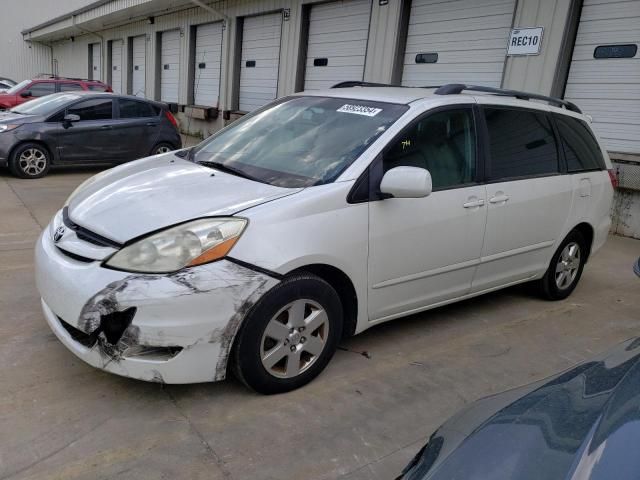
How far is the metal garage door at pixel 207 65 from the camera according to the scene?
15.3m

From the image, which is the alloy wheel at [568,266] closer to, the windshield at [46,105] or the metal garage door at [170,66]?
the windshield at [46,105]

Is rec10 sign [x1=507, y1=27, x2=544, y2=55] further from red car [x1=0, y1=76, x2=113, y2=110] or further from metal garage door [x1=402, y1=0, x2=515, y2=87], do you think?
red car [x1=0, y1=76, x2=113, y2=110]

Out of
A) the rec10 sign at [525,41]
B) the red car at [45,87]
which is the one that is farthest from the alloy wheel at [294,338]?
the red car at [45,87]

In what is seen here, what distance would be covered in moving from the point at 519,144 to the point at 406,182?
4.74 feet

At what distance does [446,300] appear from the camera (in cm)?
369

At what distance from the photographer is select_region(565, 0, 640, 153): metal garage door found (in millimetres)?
6914

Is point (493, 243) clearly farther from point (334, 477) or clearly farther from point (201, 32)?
point (201, 32)

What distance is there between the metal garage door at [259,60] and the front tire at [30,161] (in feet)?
18.5

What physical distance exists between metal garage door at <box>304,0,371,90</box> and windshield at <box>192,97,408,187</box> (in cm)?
716

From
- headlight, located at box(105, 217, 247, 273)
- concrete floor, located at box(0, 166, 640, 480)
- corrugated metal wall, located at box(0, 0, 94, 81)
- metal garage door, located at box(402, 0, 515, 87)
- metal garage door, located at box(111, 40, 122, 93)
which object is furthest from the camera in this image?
corrugated metal wall, located at box(0, 0, 94, 81)

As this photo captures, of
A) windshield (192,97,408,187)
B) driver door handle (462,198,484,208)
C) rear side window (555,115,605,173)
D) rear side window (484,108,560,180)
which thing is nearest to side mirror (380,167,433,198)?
windshield (192,97,408,187)

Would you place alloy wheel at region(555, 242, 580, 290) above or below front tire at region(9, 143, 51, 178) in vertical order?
above

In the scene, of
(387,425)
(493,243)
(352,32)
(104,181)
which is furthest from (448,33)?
(387,425)

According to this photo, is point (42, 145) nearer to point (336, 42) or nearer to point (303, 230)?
point (336, 42)
